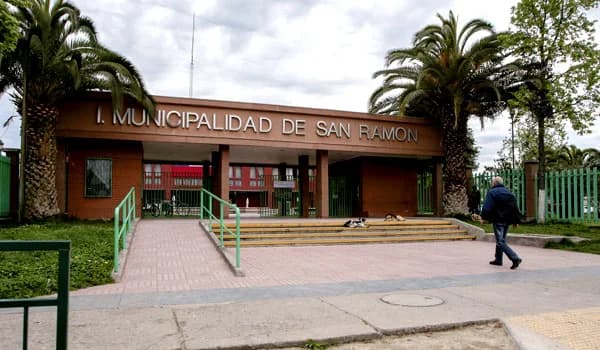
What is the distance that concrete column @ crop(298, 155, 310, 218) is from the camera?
2269 centimetres

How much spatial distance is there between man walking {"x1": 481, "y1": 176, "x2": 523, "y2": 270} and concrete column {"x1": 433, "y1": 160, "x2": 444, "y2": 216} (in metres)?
13.0

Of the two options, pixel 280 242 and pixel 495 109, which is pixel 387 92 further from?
pixel 280 242

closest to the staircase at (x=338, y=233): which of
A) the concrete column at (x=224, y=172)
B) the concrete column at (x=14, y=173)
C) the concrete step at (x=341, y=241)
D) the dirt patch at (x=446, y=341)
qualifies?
the concrete step at (x=341, y=241)

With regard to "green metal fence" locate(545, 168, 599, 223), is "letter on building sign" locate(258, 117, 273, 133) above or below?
above

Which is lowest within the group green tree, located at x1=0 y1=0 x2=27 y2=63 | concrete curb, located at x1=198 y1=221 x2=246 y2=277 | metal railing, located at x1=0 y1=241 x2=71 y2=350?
concrete curb, located at x1=198 y1=221 x2=246 y2=277

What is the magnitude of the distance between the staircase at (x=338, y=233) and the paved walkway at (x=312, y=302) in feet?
7.74

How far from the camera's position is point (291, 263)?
943cm

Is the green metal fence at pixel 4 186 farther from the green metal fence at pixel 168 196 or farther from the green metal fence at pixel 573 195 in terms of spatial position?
the green metal fence at pixel 573 195

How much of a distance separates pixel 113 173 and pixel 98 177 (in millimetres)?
531

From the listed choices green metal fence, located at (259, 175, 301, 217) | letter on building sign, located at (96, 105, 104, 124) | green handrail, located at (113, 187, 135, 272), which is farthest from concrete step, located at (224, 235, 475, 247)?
green metal fence, located at (259, 175, 301, 217)

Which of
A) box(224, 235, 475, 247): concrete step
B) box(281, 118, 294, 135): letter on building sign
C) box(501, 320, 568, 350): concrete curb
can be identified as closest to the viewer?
box(501, 320, 568, 350): concrete curb

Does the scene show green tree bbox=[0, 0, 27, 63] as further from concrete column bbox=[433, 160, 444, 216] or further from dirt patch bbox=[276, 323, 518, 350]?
concrete column bbox=[433, 160, 444, 216]

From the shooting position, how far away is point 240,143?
18016mm

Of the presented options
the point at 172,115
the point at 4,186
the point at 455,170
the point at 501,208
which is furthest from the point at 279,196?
the point at 501,208
